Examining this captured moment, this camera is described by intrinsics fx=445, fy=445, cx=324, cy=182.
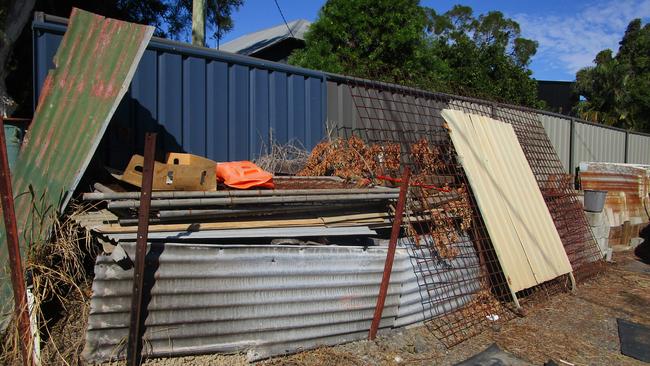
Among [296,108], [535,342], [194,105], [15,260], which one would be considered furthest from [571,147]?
[15,260]

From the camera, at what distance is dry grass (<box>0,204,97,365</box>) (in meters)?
2.65

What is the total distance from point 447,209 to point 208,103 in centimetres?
270

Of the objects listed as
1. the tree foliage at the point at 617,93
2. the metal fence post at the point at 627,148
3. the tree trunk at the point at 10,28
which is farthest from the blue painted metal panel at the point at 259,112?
the tree foliage at the point at 617,93

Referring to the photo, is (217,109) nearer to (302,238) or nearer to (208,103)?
(208,103)

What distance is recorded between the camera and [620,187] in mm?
9047

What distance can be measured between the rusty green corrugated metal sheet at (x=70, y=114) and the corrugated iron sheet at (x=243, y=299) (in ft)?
1.99

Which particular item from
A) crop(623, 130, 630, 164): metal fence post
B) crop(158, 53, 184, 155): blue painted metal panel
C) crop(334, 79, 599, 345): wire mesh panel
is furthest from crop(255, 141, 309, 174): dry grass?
crop(623, 130, 630, 164): metal fence post

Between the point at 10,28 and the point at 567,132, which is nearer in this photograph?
the point at 10,28

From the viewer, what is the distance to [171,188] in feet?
10.6

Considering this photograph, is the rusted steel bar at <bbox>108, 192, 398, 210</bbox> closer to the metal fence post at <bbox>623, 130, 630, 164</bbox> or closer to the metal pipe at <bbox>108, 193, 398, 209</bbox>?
the metal pipe at <bbox>108, 193, 398, 209</bbox>

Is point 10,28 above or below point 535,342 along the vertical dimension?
above

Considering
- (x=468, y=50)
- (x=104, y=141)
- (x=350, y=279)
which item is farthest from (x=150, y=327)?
(x=468, y=50)

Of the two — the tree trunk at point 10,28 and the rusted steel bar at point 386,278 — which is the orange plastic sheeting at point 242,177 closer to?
the rusted steel bar at point 386,278

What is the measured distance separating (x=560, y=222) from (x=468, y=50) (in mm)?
11968
